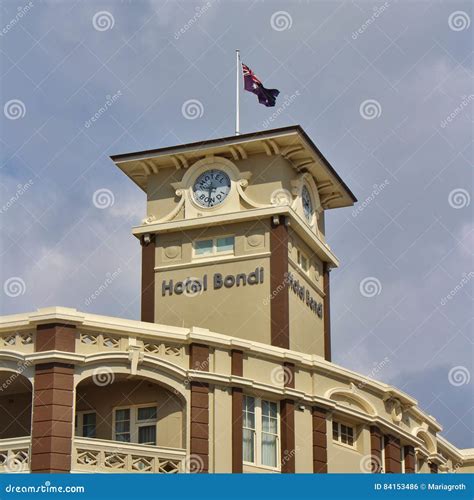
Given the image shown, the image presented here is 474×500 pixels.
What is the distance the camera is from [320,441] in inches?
1628

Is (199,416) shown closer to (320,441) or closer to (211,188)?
(320,441)

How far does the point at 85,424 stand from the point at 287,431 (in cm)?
636

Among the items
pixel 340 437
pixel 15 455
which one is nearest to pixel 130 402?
pixel 15 455

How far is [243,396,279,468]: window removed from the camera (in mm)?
39719

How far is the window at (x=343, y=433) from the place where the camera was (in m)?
43.0

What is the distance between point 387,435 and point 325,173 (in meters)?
11.7

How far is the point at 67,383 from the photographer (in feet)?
121

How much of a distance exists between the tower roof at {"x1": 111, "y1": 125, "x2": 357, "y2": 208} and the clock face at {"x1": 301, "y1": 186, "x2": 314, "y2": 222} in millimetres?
821

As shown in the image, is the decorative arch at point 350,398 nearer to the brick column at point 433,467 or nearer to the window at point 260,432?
the window at point 260,432

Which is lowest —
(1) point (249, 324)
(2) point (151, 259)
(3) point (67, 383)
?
(3) point (67, 383)

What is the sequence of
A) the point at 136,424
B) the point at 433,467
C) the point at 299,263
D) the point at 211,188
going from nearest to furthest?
1. the point at 136,424
2. the point at 211,188
3. the point at 299,263
4. the point at 433,467

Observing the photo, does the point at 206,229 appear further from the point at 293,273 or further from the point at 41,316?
the point at 41,316

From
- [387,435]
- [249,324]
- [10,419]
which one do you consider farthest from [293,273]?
[10,419]

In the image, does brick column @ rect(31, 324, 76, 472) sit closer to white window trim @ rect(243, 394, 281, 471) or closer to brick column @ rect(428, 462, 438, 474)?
white window trim @ rect(243, 394, 281, 471)
